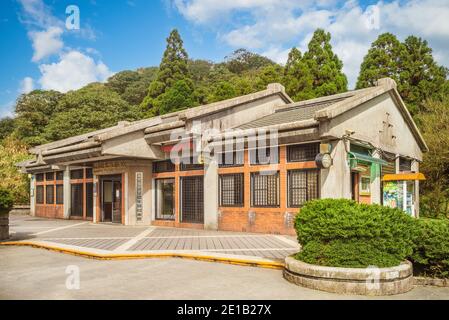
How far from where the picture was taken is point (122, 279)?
25.1 ft

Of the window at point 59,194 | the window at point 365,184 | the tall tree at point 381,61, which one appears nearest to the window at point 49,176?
the window at point 59,194

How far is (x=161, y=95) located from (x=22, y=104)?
55.3ft

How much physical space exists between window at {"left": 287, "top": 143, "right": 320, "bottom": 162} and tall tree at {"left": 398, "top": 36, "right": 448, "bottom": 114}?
788 inches

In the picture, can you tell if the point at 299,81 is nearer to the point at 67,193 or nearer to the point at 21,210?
the point at 67,193

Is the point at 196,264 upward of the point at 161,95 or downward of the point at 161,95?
downward

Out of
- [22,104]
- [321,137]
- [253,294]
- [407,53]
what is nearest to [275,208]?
[321,137]

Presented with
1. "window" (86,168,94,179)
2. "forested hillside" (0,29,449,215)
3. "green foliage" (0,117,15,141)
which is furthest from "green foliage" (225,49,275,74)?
"window" (86,168,94,179)

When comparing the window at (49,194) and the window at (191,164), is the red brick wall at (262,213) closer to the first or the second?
the window at (191,164)

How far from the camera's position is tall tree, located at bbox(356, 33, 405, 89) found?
31.8m

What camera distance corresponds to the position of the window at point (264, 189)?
14.1 metres

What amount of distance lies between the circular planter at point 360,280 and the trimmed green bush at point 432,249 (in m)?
0.62

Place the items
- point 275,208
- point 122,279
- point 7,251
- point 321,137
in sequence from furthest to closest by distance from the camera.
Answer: point 275,208 → point 321,137 → point 7,251 → point 122,279

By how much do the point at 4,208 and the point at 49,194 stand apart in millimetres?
12174
